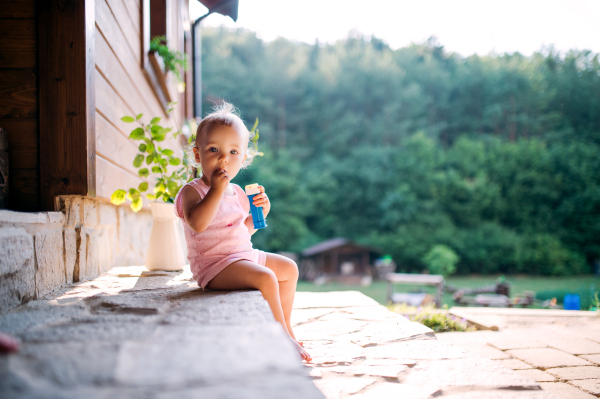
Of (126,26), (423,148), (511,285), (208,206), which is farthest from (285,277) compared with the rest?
(423,148)

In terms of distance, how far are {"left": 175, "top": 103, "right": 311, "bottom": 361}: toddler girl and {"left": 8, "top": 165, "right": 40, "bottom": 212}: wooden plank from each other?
566 millimetres

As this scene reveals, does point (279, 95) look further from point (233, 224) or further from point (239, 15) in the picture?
point (233, 224)

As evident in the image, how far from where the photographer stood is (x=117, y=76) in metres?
2.23

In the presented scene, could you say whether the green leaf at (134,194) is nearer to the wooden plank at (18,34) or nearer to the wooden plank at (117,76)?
the wooden plank at (117,76)

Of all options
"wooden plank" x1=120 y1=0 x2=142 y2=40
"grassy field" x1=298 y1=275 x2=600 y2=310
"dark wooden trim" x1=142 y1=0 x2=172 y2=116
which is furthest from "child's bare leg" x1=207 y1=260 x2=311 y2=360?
"grassy field" x1=298 y1=275 x2=600 y2=310

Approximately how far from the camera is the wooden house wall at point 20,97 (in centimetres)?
152

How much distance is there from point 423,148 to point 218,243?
2272 centimetres

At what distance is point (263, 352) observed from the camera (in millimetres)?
670

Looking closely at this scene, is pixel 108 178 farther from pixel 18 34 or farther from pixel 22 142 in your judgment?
pixel 18 34

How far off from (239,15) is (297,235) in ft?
51.9

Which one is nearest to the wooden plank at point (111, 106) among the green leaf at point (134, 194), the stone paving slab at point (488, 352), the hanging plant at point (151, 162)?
the hanging plant at point (151, 162)

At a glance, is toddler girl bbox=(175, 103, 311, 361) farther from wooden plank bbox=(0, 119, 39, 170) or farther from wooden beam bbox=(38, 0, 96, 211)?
wooden plank bbox=(0, 119, 39, 170)

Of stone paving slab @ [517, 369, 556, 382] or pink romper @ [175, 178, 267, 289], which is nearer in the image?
pink romper @ [175, 178, 267, 289]

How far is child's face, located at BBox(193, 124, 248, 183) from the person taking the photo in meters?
1.47
